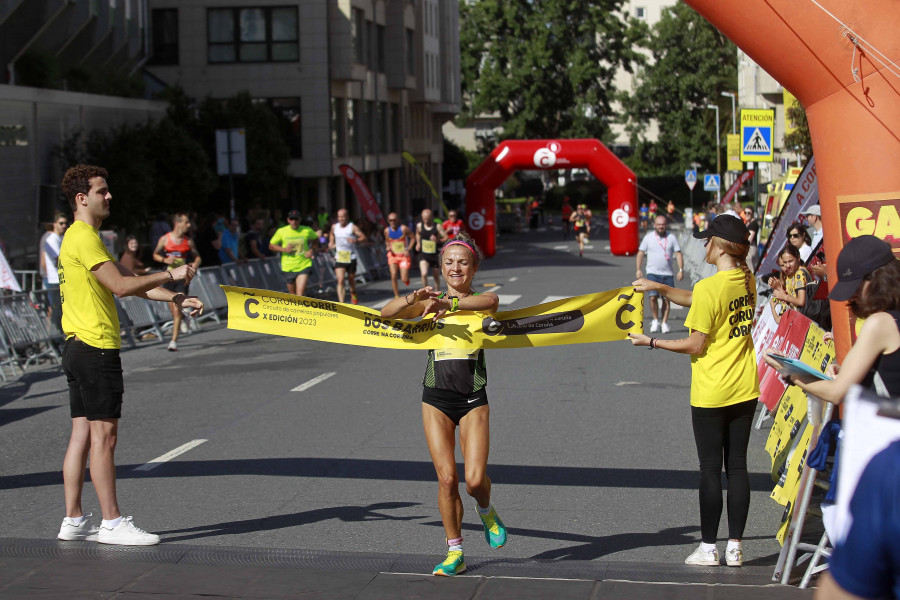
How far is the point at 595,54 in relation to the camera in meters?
78.2

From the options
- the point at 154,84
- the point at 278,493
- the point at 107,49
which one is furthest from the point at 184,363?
the point at 154,84

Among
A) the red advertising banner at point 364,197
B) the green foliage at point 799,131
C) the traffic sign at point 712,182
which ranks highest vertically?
the green foliage at point 799,131

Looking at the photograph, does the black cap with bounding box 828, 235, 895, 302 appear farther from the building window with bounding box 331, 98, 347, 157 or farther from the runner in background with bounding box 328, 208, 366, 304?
the building window with bounding box 331, 98, 347, 157

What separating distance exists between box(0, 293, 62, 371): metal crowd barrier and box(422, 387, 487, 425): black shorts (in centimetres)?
976

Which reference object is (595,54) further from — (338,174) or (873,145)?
(873,145)

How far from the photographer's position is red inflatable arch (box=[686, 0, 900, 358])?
6.86 meters

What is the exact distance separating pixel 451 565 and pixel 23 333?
10.3 meters

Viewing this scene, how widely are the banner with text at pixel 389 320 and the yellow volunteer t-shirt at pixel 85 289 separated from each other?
693 millimetres

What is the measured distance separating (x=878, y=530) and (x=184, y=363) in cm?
1324

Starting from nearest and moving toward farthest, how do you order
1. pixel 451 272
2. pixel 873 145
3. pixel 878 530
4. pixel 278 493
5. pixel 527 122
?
pixel 878 530 < pixel 451 272 < pixel 873 145 < pixel 278 493 < pixel 527 122

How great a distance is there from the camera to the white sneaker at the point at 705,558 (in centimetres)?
598

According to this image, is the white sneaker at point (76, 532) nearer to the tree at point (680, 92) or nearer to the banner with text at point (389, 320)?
the banner with text at point (389, 320)

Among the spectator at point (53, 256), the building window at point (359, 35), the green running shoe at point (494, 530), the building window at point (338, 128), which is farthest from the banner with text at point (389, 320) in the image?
the building window at point (359, 35)

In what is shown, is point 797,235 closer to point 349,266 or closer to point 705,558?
point 705,558
